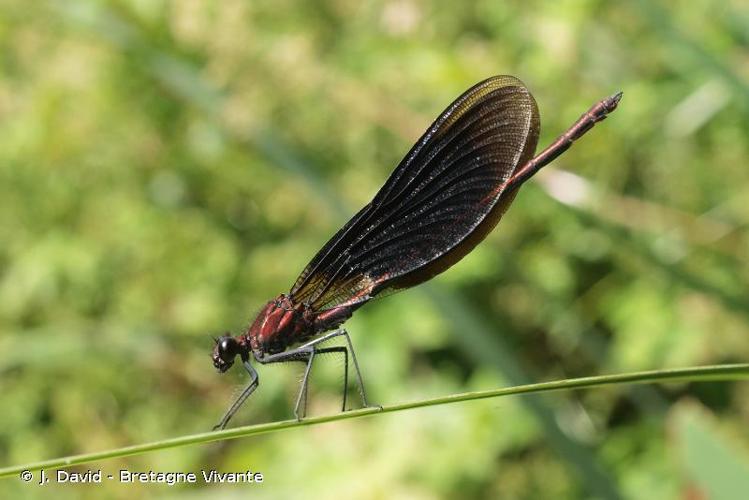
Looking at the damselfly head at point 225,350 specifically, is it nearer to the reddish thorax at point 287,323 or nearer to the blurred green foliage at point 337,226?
the reddish thorax at point 287,323

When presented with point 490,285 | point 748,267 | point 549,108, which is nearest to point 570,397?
point 490,285

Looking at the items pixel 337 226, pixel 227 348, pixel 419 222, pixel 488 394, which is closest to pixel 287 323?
pixel 227 348

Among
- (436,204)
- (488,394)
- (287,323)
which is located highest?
(436,204)

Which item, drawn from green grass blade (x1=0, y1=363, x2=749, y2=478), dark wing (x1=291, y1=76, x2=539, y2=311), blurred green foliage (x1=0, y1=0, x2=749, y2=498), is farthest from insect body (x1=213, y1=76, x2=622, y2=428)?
blurred green foliage (x1=0, y1=0, x2=749, y2=498)

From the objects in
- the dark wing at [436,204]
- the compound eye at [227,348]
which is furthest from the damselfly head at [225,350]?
the dark wing at [436,204]

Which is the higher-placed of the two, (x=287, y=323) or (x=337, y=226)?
(x=337, y=226)

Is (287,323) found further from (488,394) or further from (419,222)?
(488,394)
